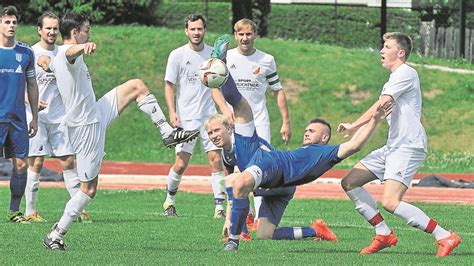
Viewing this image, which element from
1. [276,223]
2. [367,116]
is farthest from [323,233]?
[367,116]

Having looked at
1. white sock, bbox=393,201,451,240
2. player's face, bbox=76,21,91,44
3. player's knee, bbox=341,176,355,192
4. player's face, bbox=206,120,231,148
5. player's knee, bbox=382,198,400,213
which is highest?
player's face, bbox=76,21,91,44

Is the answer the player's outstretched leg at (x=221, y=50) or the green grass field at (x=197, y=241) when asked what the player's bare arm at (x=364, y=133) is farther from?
the player's outstretched leg at (x=221, y=50)

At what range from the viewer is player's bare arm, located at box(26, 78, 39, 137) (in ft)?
52.4

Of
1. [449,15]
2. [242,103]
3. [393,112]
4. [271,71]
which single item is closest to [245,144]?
[242,103]

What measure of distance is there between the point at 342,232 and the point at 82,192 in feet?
11.4

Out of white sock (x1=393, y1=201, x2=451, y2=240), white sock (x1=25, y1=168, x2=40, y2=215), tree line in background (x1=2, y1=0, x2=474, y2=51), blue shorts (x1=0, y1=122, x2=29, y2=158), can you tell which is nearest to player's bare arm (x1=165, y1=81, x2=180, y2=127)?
white sock (x1=25, y1=168, x2=40, y2=215)

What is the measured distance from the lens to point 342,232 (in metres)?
15.8

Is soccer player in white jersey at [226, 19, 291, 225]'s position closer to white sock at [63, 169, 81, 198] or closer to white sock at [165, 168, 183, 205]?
white sock at [165, 168, 183, 205]

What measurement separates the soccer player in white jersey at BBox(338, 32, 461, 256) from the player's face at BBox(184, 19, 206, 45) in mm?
4805

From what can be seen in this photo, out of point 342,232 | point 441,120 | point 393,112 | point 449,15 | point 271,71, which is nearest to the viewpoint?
point 393,112

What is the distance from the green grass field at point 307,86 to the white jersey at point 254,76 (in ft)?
44.5

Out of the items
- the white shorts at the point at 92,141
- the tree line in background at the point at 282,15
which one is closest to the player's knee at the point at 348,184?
the white shorts at the point at 92,141

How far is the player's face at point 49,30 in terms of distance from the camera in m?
16.9

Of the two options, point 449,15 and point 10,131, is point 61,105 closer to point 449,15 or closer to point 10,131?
point 10,131
